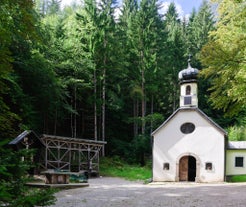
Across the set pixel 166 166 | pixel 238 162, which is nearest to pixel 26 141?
pixel 166 166

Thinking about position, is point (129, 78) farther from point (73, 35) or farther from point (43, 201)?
point (43, 201)

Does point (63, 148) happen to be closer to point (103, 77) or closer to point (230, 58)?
point (103, 77)

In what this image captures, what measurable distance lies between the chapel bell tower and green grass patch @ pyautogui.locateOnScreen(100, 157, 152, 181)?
6041 millimetres

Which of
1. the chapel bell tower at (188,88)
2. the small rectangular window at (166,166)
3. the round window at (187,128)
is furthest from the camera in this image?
the chapel bell tower at (188,88)

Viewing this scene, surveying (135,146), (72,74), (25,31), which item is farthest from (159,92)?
(25,31)

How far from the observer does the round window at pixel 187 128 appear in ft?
71.4

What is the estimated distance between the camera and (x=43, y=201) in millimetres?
3617

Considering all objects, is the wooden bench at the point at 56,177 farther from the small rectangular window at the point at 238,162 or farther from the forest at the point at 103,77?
the small rectangular window at the point at 238,162

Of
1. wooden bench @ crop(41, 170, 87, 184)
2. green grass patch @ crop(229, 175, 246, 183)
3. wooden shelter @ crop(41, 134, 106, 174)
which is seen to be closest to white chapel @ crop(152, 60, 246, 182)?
green grass patch @ crop(229, 175, 246, 183)

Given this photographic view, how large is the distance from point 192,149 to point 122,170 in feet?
21.7

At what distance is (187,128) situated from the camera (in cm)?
2189

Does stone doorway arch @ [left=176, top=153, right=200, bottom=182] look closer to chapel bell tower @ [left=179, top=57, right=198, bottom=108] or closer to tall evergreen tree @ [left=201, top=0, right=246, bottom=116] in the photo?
chapel bell tower @ [left=179, top=57, right=198, bottom=108]

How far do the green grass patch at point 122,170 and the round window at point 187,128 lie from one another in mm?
4372

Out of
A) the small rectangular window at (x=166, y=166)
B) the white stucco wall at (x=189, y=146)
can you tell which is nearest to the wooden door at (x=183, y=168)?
the white stucco wall at (x=189, y=146)
